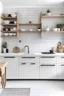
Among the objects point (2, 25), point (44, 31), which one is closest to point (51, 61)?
point (44, 31)

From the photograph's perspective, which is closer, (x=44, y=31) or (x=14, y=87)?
(x=14, y=87)

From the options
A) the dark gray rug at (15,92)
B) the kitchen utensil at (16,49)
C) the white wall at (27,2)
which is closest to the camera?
the dark gray rug at (15,92)

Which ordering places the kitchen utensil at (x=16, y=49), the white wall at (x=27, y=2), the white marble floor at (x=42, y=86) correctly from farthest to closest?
the kitchen utensil at (x=16, y=49)
the white wall at (x=27, y=2)
the white marble floor at (x=42, y=86)

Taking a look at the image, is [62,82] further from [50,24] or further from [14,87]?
[50,24]

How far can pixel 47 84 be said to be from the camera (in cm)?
529

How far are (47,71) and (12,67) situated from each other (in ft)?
3.54

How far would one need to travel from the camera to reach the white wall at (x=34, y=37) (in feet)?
20.5

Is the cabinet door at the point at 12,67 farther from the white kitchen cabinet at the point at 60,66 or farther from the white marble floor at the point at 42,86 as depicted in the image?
the white kitchen cabinet at the point at 60,66

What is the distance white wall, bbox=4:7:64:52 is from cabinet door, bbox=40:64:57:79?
0.88 metres

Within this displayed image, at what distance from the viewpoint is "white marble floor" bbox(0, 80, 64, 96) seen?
4500 millimetres

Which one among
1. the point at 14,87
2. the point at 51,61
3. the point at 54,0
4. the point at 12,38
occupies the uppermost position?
the point at 54,0

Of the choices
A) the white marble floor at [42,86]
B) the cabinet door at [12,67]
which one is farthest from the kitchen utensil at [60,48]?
the cabinet door at [12,67]

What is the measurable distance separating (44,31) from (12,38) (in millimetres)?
1127

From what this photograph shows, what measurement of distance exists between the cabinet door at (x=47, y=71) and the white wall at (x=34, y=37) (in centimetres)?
88
